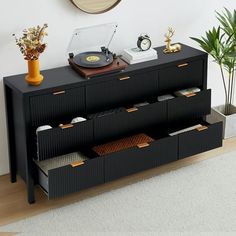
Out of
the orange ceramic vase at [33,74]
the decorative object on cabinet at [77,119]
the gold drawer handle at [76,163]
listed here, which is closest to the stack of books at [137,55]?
the decorative object on cabinet at [77,119]

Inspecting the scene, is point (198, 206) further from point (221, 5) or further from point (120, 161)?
point (221, 5)

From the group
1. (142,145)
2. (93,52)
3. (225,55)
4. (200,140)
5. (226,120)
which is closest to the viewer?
(142,145)

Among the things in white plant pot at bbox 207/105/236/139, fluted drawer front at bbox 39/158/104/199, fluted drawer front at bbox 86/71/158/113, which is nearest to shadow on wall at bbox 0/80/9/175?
fluted drawer front at bbox 39/158/104/199

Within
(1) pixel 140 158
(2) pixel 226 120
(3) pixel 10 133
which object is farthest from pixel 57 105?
(2) pixel 226 120

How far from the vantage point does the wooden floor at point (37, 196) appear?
3.31 m

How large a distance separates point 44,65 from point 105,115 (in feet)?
1.61

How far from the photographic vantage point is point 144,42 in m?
3.63

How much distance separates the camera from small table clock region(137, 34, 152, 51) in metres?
3.62

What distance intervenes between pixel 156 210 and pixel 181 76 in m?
0.89

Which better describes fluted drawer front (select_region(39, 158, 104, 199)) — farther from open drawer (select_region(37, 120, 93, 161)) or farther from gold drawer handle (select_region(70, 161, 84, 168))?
open drawer (select_region(37, 120, 93, 161))

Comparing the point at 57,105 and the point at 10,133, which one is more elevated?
the point at 57,105

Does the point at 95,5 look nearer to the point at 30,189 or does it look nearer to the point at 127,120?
the point at 127,120

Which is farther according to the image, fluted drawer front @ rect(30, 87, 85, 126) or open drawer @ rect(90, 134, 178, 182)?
open drawer @ rect(90, 134, 178, 182)

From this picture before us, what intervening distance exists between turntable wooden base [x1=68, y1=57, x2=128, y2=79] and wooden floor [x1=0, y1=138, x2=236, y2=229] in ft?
2.20
